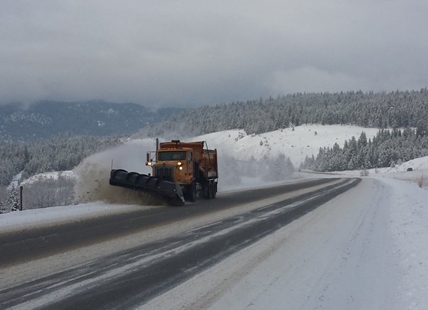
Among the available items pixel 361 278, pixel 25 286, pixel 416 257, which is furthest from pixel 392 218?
pixel 25 286

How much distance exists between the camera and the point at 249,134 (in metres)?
185

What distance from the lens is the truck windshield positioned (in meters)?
24.5

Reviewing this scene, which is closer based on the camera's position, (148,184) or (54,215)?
(54,215)

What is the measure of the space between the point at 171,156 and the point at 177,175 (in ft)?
4.12

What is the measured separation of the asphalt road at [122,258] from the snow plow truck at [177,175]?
4158 millimetres

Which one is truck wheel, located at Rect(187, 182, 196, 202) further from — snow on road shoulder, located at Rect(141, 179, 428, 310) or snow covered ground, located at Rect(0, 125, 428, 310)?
snow on road shoulder, located at Rect(141, 179, 428, 310)

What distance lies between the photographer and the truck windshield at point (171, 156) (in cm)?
2448

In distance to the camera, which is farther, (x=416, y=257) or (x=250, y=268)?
(x=416, y=257)

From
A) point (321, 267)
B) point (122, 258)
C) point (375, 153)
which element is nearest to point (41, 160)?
point (375, 153)

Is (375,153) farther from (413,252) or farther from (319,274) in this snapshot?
(319,274)

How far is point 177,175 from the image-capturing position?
23.8m

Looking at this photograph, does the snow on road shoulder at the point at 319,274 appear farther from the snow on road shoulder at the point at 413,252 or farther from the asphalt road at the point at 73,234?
the asphalt road at the point at 73,234

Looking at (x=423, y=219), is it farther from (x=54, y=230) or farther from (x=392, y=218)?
(x=54, y=230)

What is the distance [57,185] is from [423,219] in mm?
→ 71559
